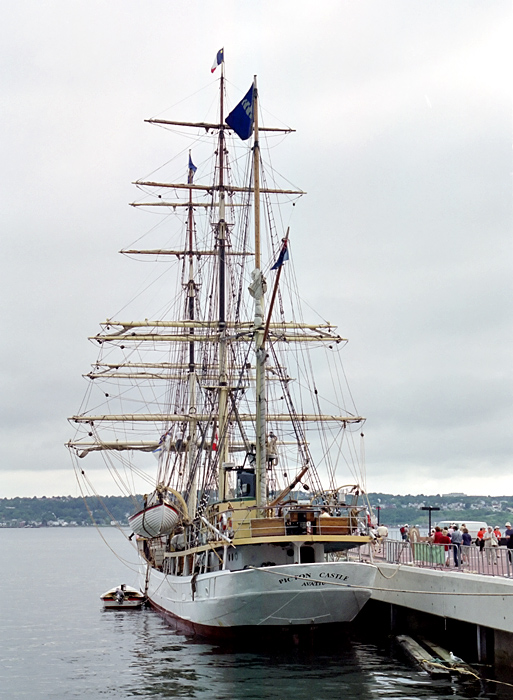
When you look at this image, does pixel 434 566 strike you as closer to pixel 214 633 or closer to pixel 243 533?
pixel 243 533

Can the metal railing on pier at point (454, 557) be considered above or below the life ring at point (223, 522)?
below

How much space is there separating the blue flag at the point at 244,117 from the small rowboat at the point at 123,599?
30.5 metres

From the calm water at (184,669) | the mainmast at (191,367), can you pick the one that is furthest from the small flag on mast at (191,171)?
the calm water at (184,669)

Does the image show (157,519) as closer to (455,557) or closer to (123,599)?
(123,599)

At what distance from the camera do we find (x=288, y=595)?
108 feet

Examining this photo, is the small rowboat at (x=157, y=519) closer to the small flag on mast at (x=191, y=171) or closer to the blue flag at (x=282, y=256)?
the blue flag at (x=282, y=256)

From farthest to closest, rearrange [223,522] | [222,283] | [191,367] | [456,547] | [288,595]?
1. [191,367]
2. [222,283]
3. [223,522]
4. [288,595]
5. [456,547]

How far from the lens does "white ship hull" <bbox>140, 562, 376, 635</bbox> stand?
108 feet

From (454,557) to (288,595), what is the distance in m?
5.99

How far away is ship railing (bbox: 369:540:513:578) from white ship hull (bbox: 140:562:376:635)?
2.03 m

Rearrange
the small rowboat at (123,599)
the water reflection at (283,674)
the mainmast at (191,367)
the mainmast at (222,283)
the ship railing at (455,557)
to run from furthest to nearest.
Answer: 1. the small rowboat at (123,599)
2. the mainmast at (191,367)
3. the mainmast at (222,283)
4. the ship railing at (455,557)
5. the water reflection at (283,674)

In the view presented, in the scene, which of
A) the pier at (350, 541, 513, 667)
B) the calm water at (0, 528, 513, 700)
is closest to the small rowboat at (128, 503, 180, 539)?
the calm water at (0, 528, 513, 700)

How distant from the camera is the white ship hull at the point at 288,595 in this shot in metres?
33.0

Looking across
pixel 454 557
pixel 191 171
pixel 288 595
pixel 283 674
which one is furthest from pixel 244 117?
pixel 191 171
